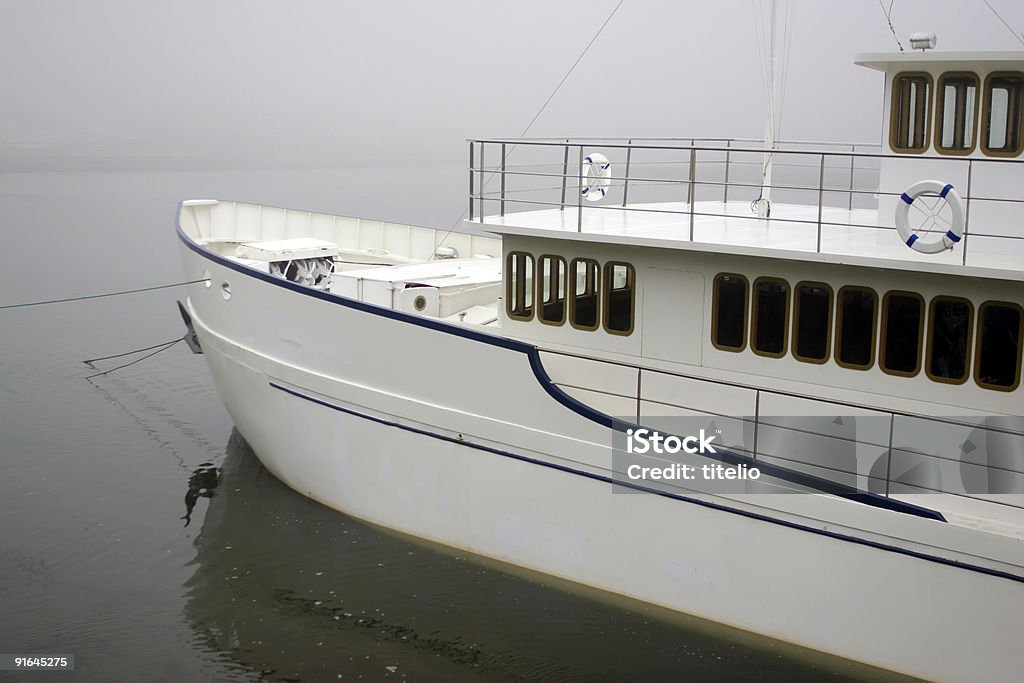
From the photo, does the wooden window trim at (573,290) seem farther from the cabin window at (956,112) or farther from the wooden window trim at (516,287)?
the cabin window at (956,112)

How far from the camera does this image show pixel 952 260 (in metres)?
7.52

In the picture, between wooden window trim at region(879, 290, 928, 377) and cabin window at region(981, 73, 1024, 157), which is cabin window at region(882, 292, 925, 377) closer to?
wooden window trim at region(879, 290, 928, 377)

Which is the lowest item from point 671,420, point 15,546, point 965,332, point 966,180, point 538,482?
point 15,546

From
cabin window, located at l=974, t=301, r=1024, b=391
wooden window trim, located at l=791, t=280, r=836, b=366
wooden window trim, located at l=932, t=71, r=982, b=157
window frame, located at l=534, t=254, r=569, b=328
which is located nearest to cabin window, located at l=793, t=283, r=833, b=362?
wooden window trim, located at l=791, t=280, r=836, b=366

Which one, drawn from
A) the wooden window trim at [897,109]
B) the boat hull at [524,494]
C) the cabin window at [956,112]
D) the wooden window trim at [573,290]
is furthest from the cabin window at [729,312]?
the cabin window at [956,112]

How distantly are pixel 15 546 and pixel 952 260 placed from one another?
9.38 meters

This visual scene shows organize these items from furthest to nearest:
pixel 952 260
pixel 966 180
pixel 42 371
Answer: pixel 42 371 → pixel 966 180 → pixel 952 260

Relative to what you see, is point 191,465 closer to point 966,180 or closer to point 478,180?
point 478,180

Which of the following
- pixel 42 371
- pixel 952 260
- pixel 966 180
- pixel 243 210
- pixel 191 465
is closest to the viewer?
pixel 952 260

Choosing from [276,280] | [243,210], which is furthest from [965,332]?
[243,210]

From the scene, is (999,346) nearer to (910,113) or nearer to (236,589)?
(910,113)

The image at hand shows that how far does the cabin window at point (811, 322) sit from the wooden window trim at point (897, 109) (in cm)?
143

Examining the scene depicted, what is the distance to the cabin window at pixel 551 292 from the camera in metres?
9.52

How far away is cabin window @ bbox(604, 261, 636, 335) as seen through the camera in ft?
30.0
